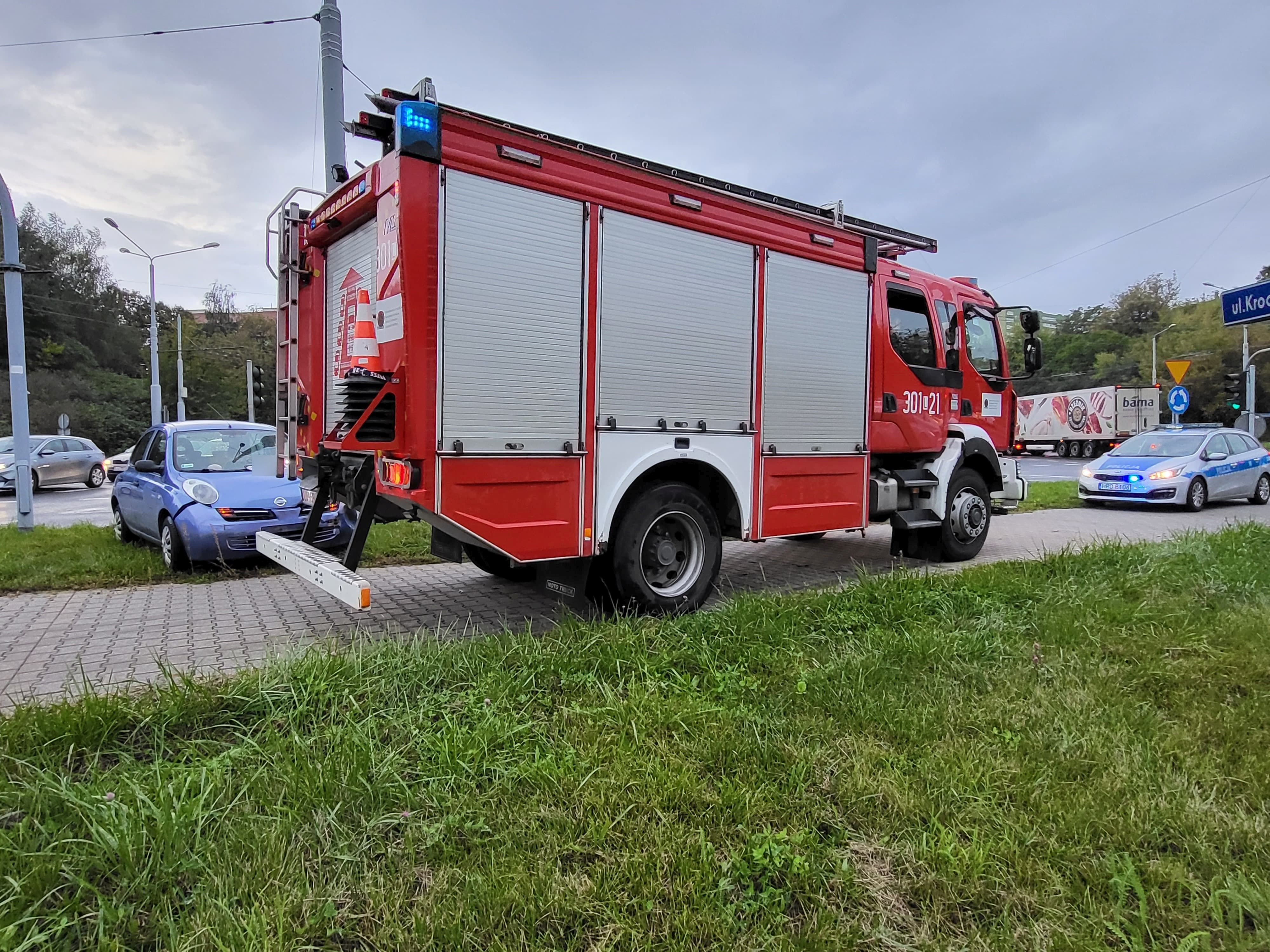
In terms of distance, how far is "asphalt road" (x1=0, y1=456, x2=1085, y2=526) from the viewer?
12.6 m

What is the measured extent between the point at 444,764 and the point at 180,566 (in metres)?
5.53

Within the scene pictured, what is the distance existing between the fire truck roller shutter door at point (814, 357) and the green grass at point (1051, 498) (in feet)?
24.2

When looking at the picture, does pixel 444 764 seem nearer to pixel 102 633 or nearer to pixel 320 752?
pixel 320 752

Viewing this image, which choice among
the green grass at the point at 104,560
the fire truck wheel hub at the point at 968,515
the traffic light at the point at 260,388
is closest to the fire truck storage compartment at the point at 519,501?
the green grass at the point at 104,560

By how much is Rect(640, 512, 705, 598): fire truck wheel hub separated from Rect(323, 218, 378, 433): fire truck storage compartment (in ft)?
7.53

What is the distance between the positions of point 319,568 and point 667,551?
2.36 meters

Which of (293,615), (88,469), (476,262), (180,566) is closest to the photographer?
(476,262)

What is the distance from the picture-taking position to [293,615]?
5.75 meters

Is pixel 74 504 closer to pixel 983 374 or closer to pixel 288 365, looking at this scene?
pixel 288 365

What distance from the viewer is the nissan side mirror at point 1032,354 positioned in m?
8.27

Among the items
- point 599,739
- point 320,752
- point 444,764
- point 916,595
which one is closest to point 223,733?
point 320,752

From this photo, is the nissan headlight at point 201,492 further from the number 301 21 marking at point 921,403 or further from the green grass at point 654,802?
the number 301 21 marking at point 921,403

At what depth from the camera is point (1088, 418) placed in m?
36.8

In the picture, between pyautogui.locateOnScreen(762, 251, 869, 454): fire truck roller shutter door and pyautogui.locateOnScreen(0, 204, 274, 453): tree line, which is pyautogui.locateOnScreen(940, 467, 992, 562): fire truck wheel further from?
pyautogui.locateOnScreen(0, 204, 274, 453): tree line
